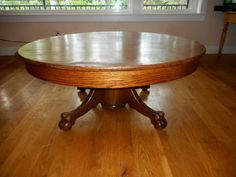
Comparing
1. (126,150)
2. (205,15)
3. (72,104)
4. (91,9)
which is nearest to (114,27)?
(91,9)

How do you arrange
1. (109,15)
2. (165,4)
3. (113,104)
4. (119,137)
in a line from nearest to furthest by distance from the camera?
(119,137), (113,104), (109,15), (165,4)

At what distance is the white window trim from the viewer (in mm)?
2629

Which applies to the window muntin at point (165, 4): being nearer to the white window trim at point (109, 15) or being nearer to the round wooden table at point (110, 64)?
the white window trim at point (109, 15)

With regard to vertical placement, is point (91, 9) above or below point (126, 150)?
above

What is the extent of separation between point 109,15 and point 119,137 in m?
2.02

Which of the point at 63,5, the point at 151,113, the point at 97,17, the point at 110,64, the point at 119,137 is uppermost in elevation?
the point at 63,5

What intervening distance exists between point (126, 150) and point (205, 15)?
253 centimetres

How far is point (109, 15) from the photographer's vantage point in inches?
105

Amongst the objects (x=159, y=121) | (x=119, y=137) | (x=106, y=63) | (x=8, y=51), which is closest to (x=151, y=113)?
(x=159, y=121)

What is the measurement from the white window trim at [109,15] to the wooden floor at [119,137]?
1320 mm

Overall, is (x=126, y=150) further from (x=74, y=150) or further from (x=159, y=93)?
(x=159, y=93)

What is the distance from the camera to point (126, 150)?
1052 millimetres

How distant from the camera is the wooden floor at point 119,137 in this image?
36.9 inches

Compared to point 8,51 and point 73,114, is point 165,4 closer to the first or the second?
point 73,114
